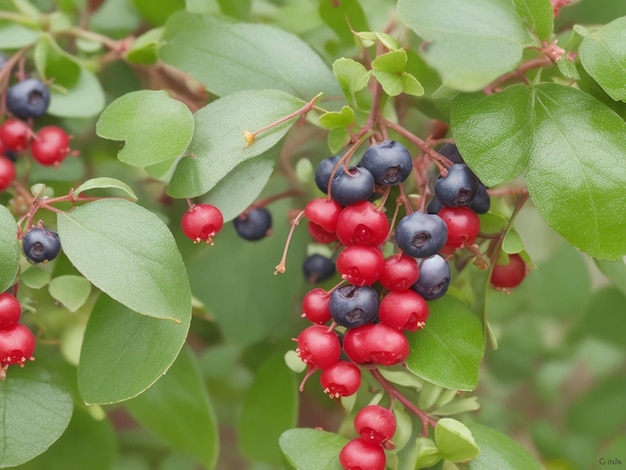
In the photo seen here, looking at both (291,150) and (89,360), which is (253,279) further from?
(89,360)

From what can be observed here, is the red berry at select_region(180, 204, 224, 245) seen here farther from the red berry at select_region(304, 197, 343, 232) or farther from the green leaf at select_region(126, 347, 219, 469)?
the green leaf at select_region(126, 347, 219, 469)

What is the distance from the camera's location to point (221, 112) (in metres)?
0.74

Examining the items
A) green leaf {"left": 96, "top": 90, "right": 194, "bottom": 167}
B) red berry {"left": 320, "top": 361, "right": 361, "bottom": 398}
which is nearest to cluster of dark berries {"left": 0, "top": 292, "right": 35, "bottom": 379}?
green leaf {"left": 96, "top": 90, "right": 194, "bottom": 167}

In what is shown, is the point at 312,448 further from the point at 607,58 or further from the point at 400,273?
the point at 607,58

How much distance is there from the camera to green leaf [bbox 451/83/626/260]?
2.21 ft

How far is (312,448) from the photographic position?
2.40 ft

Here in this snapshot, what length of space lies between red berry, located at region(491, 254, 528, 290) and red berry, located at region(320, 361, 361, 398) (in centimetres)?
19

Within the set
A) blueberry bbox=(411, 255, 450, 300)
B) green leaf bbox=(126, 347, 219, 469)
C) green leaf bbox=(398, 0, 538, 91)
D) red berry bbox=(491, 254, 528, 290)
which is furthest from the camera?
green leaf bbox=(126, 347, 219, 469)

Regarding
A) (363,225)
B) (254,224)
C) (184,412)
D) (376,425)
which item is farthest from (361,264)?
(184,412)

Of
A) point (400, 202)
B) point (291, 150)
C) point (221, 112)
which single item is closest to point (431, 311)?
point (400, 202)

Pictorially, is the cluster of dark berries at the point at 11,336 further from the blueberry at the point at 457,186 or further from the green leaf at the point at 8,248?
the blueberry at the point at 457,186

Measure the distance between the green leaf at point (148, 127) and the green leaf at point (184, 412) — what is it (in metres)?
0.30

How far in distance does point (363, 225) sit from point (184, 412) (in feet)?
1.31

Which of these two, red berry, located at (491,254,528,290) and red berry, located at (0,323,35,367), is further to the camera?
red berry, located at (491,254,528,290)
